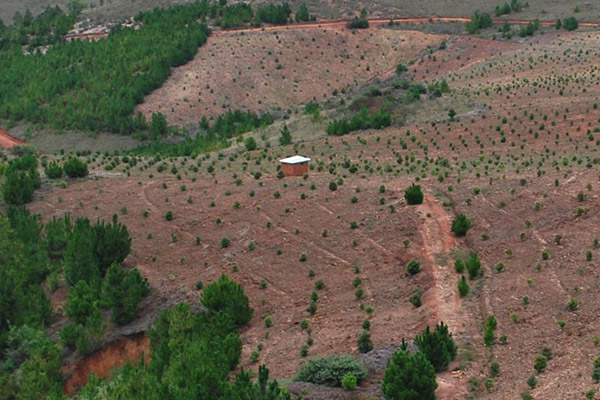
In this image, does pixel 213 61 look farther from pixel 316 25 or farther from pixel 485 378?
pixel 485 378

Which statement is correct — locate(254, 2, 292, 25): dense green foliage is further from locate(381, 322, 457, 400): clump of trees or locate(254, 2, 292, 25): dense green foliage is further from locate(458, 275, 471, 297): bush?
locate(381, 322, 457, 400): clump of trees

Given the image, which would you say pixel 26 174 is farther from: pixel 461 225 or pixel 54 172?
pixel 461 225

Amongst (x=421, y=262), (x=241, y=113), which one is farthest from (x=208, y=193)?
(x=241, y=113)

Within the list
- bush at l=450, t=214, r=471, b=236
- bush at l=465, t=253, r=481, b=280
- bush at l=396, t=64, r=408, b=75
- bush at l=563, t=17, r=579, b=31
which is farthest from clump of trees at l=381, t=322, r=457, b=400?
→ bush at l=563, t=17, r=579, b=31

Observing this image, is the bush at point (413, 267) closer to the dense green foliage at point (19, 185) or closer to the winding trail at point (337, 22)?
the dense green foliage at point (19, 185)

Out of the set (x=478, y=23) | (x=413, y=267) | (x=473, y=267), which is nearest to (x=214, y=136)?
(x=478, y=23)
